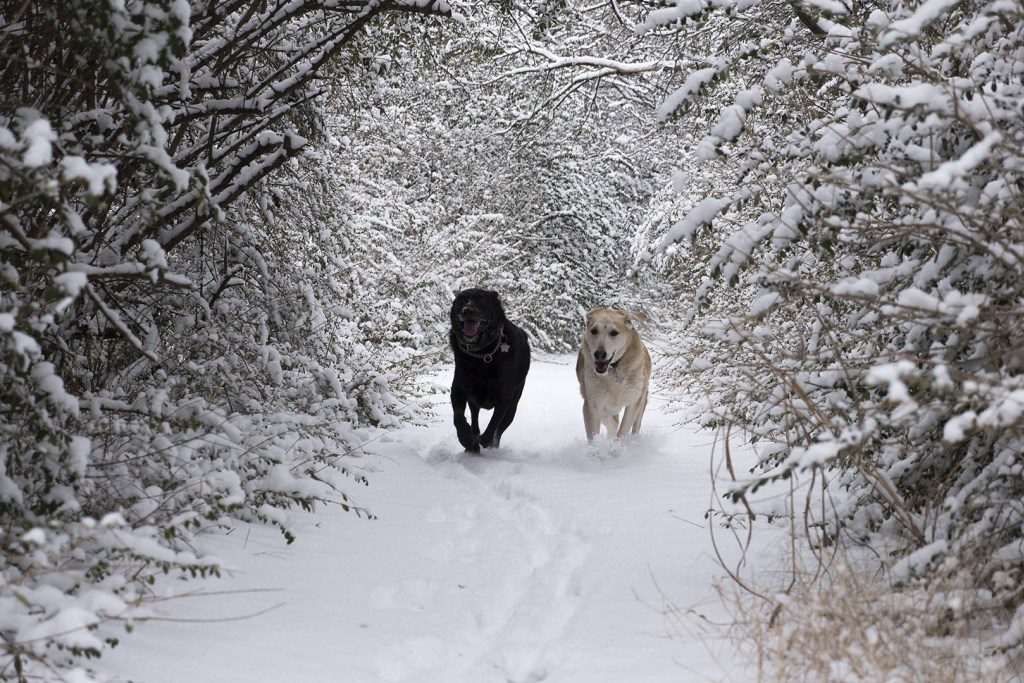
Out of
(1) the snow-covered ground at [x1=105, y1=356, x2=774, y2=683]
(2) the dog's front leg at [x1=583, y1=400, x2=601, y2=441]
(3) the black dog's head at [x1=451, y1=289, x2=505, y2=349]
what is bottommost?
(2) the dog's front leg at [x1=583, y1=400, x2=601, y2=441]

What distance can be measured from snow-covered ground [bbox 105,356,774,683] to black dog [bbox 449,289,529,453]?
1.16 meters

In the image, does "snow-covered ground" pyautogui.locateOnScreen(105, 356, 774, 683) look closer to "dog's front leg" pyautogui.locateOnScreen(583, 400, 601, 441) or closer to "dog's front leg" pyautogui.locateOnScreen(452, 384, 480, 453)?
"dog's front leg" pyautogui.locateOnScreen(452, 384, 480, 453)

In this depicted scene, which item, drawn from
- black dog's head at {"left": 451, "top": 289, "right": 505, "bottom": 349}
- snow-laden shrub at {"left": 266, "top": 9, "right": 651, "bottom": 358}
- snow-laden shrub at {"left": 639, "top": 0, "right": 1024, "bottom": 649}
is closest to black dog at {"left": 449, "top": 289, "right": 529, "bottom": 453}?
→ black dog's head at {"left": 451, "top": 289, "right": 505, "bottom": 349}

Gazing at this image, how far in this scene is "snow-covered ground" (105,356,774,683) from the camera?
2713mm

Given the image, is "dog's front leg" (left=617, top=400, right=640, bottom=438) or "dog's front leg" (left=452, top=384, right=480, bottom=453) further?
"dog's front leg" (left=617, top=400, right=640, bottom=438)

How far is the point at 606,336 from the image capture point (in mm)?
7688

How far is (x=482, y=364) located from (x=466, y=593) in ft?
11.7

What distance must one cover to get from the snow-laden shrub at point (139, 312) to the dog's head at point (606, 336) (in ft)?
8.21

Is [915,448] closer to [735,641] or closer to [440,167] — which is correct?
[735,641]

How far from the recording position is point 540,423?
10156mm

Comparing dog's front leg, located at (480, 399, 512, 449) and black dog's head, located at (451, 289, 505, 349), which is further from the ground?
black dog's head, located at (451, 289, 505, 349)

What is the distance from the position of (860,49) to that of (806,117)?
50cm

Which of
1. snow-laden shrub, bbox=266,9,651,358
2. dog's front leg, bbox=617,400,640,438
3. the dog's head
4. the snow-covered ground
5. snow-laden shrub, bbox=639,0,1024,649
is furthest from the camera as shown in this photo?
dog's front leg, bbox=617,400,640,438

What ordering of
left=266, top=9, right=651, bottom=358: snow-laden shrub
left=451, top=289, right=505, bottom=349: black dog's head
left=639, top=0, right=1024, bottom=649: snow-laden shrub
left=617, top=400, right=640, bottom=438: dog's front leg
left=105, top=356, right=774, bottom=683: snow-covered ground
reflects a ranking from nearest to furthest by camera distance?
left=639, top=0, right=1024, bottom=649: snow-laden shrub, left=105, top=356, right=774, bottom=683: snow-covered ground, left=266, top=9, right=651, bottom=358: snow-laden shrub, left=451, top=289, right=505, bottom=349: black dog's head, left=617, top=400, right=640, bottom=438: dog's front leg
